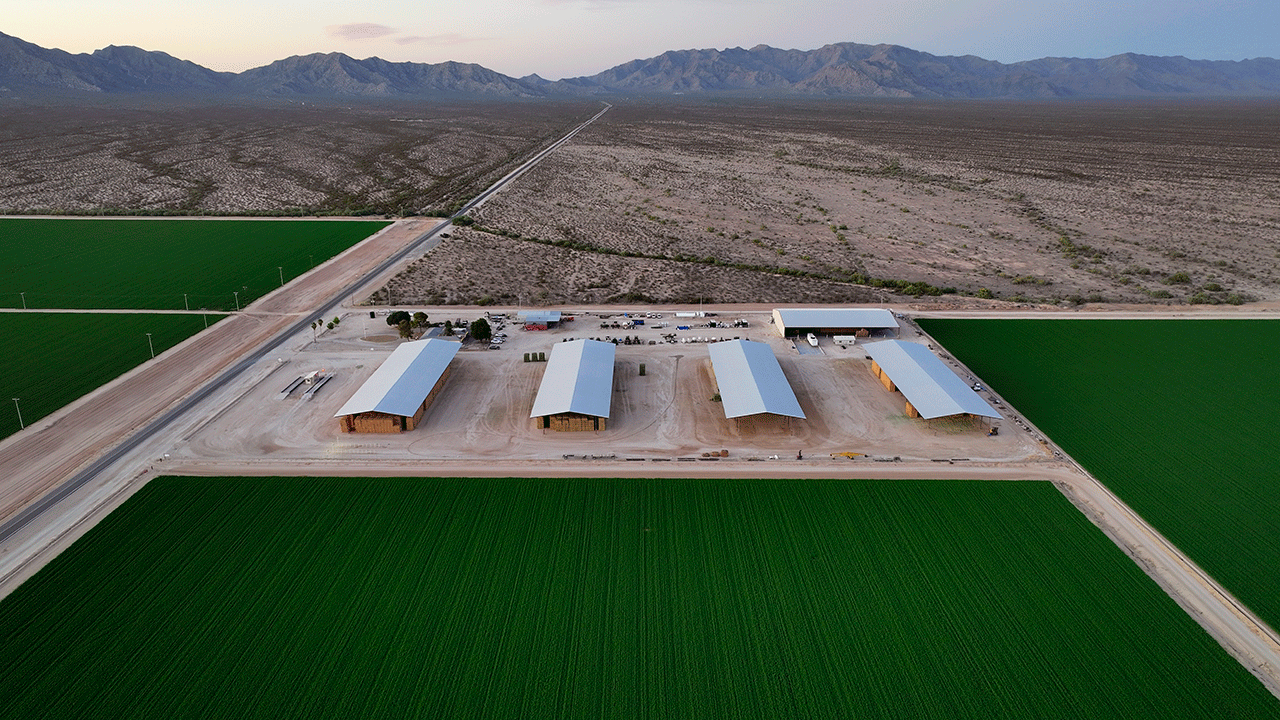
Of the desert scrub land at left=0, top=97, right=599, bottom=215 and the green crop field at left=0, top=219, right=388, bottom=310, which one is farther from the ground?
the desert scrub land at left=0, top=97, right=599, bottom=215

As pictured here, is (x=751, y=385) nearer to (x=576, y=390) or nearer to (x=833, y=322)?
(x=576, y=390)

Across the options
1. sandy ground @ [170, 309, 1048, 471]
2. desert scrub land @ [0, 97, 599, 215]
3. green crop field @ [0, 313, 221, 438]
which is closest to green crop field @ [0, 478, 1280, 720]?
sandy ground @ [170, 309, 1048, 471]

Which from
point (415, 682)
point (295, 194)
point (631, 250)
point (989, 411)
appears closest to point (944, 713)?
point (415, 682)

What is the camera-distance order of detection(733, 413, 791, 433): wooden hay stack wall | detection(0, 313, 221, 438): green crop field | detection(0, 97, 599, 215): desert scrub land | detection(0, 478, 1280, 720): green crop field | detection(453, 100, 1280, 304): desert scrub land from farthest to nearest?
detection(0, 97, 599, 215): desert scrub land
detection(453, 100, 1280, 304): desert scrub land
detection(0, 313, 221, 438): green crop field
detection(733, 413, 791, 433): wooden hay stack wall
detection(0, 478, 1280, 720): green crop field

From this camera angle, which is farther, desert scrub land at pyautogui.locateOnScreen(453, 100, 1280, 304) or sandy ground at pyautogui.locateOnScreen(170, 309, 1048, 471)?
desert scrub land at pyautogui.locateOnScreen(453, 100, 1280, 304)

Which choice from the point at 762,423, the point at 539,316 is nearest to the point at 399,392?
the point at 539,316

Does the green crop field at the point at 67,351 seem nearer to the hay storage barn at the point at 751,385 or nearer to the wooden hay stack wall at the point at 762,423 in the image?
the hay storage barn at the point at 751,385

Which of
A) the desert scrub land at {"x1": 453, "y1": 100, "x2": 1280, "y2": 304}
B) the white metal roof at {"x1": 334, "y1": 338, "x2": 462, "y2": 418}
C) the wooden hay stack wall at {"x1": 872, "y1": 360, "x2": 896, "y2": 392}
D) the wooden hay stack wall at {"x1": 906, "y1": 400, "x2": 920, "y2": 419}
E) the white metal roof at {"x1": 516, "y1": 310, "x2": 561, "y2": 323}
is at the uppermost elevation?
the desert scrub land at {"x1": 453, "y1": 100, "x2": 1280, "y2": 304}

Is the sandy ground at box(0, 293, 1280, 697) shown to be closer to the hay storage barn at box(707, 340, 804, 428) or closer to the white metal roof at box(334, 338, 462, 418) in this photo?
the hay storage barn at box(707, 340, 804, 428)
